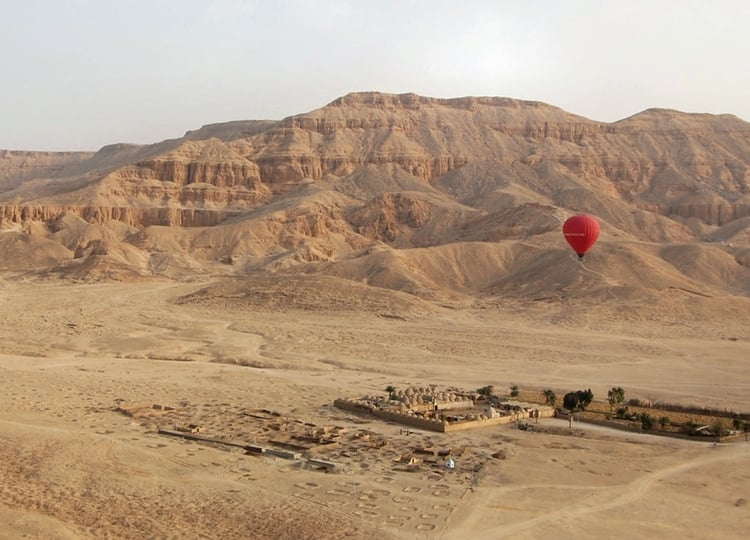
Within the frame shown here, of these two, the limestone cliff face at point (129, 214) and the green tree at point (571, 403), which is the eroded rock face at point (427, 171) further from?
the green tree at point (571, 403)

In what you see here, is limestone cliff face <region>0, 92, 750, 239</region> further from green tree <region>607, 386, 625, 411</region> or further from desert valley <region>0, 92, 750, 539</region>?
green tree <region>607, 386, 625, 411</region>

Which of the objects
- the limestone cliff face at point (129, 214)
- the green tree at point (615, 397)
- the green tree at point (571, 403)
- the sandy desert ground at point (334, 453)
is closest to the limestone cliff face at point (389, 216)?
the limestone cliff face at point (129, 214)

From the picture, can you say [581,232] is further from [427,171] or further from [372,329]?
[427,171]

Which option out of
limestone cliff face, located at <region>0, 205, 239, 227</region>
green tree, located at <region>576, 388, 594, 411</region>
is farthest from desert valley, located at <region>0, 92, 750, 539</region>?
green tree, located at <region>576, 388, 594, 411</region>

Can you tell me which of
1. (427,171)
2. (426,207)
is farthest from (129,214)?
(427,171)

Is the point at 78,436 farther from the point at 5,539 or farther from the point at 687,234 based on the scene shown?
the point at 687,234

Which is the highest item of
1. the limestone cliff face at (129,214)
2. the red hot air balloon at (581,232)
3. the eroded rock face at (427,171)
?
the eroded rock face at (427,171)

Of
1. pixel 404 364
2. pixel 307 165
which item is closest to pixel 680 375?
pixel 404 364
